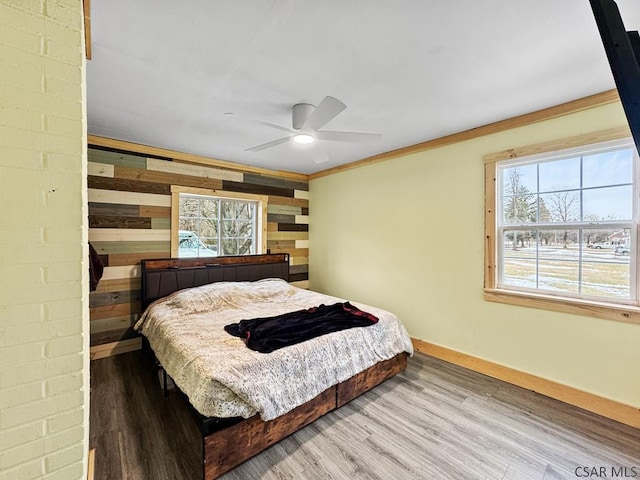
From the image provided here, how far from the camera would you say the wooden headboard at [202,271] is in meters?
3.37

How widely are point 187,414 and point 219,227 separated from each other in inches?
99.6

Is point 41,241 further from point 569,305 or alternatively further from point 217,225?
point 569,305

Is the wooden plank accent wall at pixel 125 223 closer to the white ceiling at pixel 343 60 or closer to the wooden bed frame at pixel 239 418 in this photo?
the wooden bed frame at pixel 239 418

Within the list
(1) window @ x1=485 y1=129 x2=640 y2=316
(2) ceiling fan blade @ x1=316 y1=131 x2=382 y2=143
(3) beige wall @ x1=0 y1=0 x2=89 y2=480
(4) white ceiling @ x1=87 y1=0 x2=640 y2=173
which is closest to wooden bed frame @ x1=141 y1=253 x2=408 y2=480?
(3) beige wall @ x1=0 y1=0 x2=89 y2=480

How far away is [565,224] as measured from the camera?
8.28ft

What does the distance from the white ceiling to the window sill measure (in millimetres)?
1697

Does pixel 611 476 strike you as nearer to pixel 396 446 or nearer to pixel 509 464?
pixel 509 464

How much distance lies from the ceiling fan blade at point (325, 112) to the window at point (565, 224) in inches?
72.9

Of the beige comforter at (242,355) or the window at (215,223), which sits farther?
the window at (215,223)

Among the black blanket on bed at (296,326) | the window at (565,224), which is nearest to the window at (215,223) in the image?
the black blanket on bed at (296,326)

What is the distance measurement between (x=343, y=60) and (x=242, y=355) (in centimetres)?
209

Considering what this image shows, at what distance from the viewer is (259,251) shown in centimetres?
451

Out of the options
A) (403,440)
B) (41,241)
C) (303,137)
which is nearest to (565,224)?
(403,440)

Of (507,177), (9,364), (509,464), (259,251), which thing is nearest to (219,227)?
(259,251)
